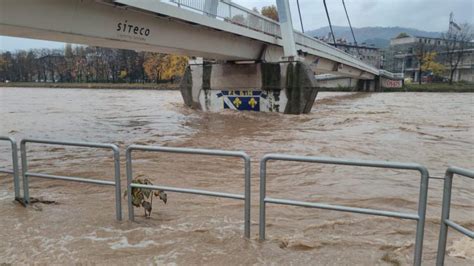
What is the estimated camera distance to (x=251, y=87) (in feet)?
75.7

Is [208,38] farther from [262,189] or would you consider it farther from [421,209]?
[421,209]

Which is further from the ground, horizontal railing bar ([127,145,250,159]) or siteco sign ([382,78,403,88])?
siteco sign ([382,78,403,88])

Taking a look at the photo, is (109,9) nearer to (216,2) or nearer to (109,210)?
(216,2)

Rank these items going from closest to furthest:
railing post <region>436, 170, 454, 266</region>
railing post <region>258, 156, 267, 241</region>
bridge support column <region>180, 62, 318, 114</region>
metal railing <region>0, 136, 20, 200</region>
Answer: railing post <region>436, 170, 454, 266</region> < railing post <region>258, 156, 267, 241</region> < metal railing <region>0, 136, 20, 200</region> < bridge support column <region>180, 62, 318, 114</region>

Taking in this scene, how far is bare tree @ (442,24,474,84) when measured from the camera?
73256 millimetres

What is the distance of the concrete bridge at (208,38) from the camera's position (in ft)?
35.3

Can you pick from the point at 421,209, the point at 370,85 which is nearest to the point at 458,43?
the point at 370,85

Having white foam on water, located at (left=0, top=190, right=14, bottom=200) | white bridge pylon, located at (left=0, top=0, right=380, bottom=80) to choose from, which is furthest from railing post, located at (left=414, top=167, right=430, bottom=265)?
white bridge pylon, located at (left=0, top=0, right=380, bottom=80)

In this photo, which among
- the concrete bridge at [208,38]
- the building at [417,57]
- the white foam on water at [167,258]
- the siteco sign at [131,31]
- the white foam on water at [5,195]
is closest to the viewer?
the white foam on water at [167,258]

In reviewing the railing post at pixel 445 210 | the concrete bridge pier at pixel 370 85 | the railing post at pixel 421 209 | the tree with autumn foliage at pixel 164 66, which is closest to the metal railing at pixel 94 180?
the railing post at pixel 421 209

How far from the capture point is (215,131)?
52.4 ft

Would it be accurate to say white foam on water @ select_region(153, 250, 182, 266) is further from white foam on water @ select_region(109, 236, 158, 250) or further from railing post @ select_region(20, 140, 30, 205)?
railing post @ select_region(20, 140, 30, 205)

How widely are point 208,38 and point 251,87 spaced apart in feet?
20.0

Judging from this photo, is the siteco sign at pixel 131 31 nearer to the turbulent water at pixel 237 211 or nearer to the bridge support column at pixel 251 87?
the turbulent water at pixel 237 211
